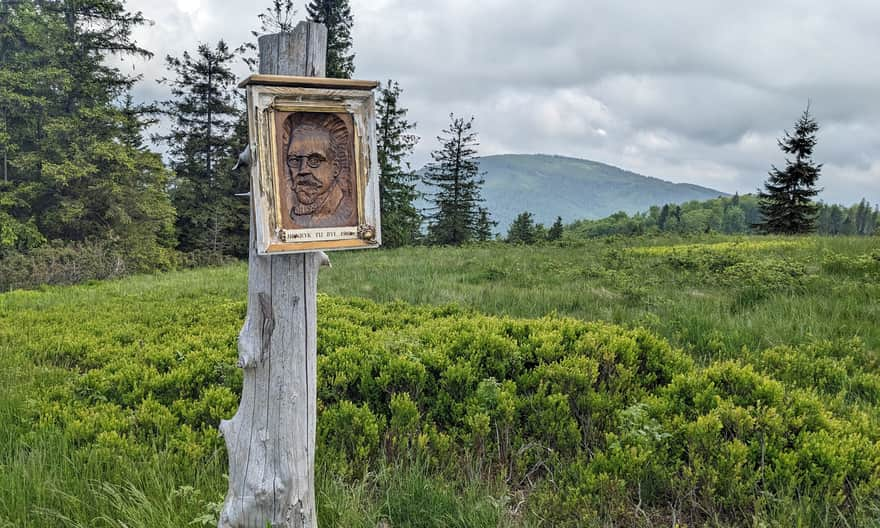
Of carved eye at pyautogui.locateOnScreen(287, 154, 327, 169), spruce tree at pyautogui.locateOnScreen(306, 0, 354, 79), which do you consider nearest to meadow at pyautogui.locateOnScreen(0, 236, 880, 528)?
carved eye at pyautogui.locateOnScreen(287, 154, 327, 169)

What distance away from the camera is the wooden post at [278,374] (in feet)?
7.84

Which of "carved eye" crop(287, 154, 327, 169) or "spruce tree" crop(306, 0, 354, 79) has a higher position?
"spruce tree" crop(306, 0, 354, 79)

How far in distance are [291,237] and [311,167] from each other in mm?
369

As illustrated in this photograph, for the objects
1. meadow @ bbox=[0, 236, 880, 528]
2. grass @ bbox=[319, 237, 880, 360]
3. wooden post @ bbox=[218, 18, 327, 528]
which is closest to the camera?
wooden post @ bbox=[218, 18, 327, 528]

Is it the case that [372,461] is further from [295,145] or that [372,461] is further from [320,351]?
[295,145]

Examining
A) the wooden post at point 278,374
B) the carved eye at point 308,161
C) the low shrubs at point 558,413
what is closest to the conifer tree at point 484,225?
the low shrubs at point 558,413

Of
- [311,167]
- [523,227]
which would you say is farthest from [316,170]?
[523,227]

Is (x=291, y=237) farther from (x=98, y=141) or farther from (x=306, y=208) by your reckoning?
(x=98, y=141)

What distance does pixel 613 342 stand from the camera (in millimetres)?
4805

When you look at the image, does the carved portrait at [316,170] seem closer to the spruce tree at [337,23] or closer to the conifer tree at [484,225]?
the spruce tree at [337,23]

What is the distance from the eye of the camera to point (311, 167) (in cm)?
230

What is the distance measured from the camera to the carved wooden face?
226 cm

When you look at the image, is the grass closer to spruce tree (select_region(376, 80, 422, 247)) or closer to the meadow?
the meadow

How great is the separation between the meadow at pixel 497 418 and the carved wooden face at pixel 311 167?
184 centimetres
